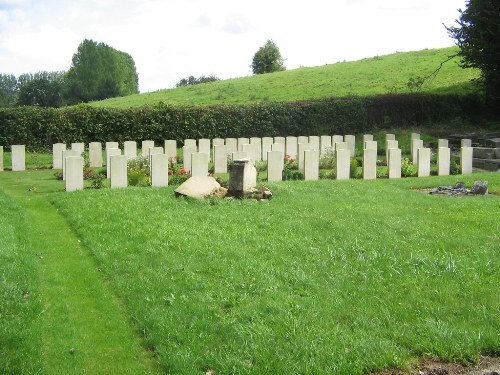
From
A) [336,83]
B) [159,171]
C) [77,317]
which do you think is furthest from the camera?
[336,83]

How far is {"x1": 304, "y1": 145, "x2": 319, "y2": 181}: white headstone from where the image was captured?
15.9m

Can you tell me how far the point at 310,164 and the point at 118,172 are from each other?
5099mm

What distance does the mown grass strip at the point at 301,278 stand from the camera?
5.10 m

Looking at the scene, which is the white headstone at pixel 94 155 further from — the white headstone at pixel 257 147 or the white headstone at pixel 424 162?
the white headstone at pixel 424 162

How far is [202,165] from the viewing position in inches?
605

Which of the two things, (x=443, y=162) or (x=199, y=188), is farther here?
(x=443, y=162)

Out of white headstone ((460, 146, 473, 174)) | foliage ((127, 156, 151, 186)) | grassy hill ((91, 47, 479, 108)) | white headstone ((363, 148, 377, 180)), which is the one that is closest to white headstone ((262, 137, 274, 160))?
foliage ((127, 156, 151, 186))

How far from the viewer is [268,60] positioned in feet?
198

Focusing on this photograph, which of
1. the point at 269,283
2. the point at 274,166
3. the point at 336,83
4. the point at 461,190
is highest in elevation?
the point at 336,83

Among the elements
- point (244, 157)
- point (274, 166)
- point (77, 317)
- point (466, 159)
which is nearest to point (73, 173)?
point (244, 157)

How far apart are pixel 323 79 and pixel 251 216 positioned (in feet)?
108

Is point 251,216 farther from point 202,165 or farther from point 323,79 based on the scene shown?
point 323,79

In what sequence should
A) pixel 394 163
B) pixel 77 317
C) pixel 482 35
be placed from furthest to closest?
pixel 482 35 < pixel 394 163 < pixel 77 317

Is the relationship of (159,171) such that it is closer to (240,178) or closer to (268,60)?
(240,178)
